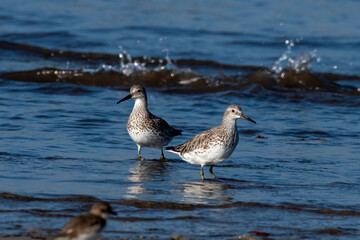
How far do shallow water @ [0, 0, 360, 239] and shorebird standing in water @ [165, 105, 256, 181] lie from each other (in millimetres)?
300

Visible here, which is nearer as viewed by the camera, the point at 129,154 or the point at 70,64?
the point at 129,154

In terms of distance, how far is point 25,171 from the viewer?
8.67 metres

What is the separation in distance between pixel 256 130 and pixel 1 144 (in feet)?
15.1

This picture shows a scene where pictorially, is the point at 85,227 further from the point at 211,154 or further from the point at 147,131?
the point at 147,131

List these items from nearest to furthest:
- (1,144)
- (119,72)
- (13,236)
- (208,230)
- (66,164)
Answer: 1. (13,236)
2. (208,230)
3. (66,164)
4. (1,144)
5. (119,72)

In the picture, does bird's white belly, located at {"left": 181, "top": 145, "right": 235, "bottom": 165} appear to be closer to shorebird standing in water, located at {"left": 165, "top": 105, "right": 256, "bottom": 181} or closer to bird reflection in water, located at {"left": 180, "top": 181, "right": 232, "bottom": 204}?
shorebird standing in water, located at {"left": 165, "top": 105, "right": 256, "bottom": 181}

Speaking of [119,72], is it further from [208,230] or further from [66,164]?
[208,230]

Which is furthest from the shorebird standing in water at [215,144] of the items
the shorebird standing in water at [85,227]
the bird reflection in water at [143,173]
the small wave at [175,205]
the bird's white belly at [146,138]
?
the shorebird standing in water at [85,227]

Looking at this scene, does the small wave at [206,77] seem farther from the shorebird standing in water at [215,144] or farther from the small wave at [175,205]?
the small wave at [175,205]

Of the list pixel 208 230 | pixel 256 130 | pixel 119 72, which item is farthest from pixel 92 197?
pixel 119 72

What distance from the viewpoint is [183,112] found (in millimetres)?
13492

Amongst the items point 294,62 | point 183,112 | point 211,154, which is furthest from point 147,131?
point 294,62

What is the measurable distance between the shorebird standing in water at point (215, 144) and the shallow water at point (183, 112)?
0.30m

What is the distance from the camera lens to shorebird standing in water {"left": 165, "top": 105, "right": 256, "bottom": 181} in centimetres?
874
